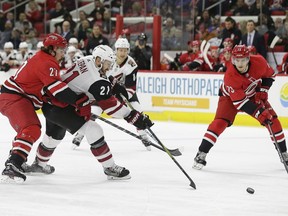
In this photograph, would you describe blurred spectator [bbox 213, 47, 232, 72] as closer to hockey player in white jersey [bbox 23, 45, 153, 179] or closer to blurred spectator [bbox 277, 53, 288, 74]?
blurred spectator [bbox 277, 53, 288, 74]

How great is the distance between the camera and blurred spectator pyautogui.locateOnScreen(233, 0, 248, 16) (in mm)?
10519

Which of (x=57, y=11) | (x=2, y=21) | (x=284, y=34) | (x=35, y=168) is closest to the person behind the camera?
(x=35, y=168)

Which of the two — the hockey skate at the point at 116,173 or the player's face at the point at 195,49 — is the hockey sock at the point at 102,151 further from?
the player's face at the point at 195,49

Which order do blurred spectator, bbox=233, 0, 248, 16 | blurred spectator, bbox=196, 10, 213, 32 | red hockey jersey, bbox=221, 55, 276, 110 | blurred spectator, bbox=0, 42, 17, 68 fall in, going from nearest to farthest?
red hockey jersey, bbox=221, 55, 276, 110 → blurred spectator, bbox=196, 10, 213, 32 → blurred spectator, bbox=233, 0, 248, 16 → blurred spectator, bbox=0, 42, 17, 68

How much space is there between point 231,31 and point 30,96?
202 inches

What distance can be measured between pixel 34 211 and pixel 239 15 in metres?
6.95

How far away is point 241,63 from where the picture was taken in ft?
18.6

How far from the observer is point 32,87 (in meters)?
5.14

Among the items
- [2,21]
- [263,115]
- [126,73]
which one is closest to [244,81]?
[263,115]

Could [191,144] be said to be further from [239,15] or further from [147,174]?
[239,15]

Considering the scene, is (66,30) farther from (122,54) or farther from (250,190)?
(250,190)

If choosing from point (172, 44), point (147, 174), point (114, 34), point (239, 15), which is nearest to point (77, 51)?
point (114, 34)

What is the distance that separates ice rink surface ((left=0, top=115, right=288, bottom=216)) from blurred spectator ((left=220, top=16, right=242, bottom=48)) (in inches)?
102

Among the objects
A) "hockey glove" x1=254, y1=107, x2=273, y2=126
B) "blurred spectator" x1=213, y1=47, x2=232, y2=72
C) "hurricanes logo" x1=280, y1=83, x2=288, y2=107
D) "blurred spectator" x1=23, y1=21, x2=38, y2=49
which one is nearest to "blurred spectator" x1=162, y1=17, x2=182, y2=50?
"blurred spectator" x1=213, y1=47, x2=232, y2=72
